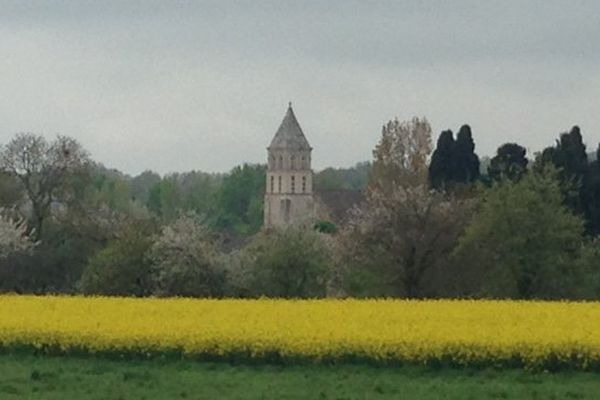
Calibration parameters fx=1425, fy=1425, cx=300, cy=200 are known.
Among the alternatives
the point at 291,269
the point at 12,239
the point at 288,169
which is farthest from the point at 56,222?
the point at 288,169

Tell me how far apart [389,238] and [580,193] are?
48.2 ft

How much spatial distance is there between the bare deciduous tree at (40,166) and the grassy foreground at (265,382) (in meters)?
39.4

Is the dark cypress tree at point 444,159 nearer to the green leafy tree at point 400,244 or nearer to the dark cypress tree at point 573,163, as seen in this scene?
the dark cypress tree at point 573,163

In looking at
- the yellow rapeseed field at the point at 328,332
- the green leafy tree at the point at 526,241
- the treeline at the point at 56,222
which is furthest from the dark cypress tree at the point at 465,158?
the yellow rapeseed field at the point at 328,332

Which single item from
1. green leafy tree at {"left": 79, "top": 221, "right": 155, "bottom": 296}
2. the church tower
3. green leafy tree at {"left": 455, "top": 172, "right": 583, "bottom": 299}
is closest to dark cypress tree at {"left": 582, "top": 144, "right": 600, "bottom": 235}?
green leafy tree at {"left": 455, "top": 172, "right": 583, "bottom": 299}

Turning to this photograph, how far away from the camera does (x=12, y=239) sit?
183 feet

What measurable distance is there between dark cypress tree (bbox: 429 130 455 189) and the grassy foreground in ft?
146

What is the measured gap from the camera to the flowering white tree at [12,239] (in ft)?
178

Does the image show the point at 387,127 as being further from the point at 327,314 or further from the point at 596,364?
the point at 596,364

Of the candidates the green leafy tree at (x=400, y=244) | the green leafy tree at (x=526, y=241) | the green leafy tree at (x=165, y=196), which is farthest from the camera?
the green leafy tree at (x=165, y=196)

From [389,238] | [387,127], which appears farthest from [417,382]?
[387,127]

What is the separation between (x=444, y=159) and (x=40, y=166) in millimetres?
19446

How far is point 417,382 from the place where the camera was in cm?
2288

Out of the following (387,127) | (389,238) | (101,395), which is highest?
(387,127)
